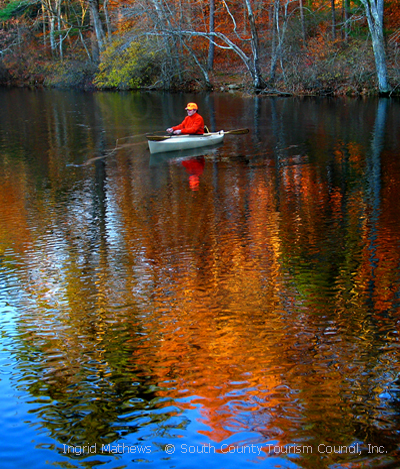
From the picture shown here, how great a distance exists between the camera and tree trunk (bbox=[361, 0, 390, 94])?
26.3m

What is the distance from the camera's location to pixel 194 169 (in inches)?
527

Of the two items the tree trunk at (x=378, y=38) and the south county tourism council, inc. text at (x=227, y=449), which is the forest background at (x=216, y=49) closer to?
the tree trunk at (x=378, y=38)

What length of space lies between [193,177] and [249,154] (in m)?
2.96

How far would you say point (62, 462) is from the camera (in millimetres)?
3773

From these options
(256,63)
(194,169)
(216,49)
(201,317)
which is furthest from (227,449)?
(216,49)

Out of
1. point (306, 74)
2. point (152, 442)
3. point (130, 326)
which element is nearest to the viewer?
point (152, 442)

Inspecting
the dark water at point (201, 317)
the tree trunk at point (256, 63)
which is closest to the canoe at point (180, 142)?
the dark water at point (201, 317)

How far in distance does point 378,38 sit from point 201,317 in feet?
81.5

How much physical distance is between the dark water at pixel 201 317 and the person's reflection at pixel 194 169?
5.3 inches

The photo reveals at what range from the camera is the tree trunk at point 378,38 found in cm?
2631

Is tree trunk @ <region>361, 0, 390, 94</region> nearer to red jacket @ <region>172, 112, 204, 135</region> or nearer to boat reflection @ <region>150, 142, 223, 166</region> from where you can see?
boat reflection @ <region>150, 142, 223, 166</region>

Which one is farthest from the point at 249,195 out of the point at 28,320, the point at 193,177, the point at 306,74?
the point at 306,74

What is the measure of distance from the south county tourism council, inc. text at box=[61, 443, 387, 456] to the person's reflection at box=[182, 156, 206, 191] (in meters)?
7.80

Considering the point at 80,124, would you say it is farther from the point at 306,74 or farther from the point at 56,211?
the point at 306,74
